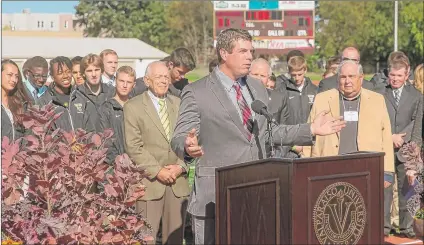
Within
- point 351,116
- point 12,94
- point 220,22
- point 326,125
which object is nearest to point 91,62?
point 12,94

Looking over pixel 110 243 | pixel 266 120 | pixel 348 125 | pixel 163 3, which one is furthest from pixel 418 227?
pixel 163 3

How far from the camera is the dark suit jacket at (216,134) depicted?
5281mm

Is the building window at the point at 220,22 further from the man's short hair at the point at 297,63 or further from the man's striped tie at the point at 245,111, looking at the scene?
the man's striped tie at the point at 245,111

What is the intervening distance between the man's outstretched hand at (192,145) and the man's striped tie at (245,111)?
1.83 ft

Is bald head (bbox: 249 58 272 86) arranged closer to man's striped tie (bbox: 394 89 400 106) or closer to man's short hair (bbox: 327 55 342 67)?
man's striped tie (bbox: 394 89 400 106)

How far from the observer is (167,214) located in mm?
7465

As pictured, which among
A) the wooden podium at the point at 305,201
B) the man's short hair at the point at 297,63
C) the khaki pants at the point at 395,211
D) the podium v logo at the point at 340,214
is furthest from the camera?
the khaki pants at the point at 395,211

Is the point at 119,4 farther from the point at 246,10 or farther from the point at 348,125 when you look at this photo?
the point at 348,125

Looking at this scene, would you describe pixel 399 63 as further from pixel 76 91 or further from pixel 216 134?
pixel 216 134

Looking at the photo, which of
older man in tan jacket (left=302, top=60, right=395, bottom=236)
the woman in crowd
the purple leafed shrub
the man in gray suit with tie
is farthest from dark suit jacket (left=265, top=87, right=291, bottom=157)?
the purple leafed shrub

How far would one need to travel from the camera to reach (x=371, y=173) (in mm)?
4680

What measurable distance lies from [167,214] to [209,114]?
2.33 meters

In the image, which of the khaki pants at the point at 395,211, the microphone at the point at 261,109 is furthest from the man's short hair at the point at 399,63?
the microphone at the point at 261,109

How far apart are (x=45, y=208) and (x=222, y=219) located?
107cm
